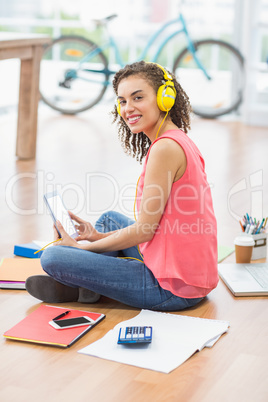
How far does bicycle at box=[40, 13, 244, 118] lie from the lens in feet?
18.2

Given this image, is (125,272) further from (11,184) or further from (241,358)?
(11,184)

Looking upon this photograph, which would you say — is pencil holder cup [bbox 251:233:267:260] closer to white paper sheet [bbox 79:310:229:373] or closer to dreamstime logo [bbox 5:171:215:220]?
white paper sheet [bbox 79:310:229:373]

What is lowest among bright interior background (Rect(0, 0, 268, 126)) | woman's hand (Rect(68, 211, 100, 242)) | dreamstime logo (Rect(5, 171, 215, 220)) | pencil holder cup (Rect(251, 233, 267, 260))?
pencil holder cup (Rect(251, 233, 267, 260))

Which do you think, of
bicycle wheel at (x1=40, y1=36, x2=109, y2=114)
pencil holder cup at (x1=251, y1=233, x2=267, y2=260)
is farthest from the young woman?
bicycle wheel at (x1=40, y1=36, x2=109, y2=114)

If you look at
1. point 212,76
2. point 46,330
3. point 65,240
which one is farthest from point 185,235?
point 212,76

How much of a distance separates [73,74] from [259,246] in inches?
133

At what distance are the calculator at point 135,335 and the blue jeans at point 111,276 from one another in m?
0.19

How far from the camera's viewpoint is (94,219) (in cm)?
321

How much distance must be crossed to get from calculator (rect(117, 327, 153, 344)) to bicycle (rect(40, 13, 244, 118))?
383 centimetres

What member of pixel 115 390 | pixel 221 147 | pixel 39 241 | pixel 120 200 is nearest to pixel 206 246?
pixel 115 390

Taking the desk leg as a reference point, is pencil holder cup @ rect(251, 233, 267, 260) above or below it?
below

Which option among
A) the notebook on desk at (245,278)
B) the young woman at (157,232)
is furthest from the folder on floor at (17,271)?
the notebook on desk at (245,278)

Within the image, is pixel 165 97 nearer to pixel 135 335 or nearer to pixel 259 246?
pixel 135 335

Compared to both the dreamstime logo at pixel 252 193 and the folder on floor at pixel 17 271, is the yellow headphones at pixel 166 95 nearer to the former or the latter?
the folder on floor at pixel 17 271
